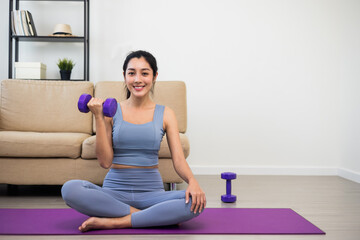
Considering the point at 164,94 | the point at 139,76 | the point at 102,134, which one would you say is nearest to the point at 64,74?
the point at 164,94

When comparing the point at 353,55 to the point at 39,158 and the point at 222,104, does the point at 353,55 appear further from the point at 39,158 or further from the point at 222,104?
the point at 39,158

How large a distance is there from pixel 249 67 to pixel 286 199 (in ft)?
5.31

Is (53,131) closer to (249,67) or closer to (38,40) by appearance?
(38,40)

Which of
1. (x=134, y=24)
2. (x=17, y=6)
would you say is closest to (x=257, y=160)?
(x=134, y=24)

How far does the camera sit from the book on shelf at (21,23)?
361 centimetres

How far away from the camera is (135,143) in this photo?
1914 mm

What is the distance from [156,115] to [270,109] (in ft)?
7.09

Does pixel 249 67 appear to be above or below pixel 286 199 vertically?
above

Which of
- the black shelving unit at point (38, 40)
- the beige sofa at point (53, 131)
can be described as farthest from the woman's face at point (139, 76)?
the black shelving unit at point (38, 40)

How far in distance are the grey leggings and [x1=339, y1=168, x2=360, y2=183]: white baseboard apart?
7.50 feet

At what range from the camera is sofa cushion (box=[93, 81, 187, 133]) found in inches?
129

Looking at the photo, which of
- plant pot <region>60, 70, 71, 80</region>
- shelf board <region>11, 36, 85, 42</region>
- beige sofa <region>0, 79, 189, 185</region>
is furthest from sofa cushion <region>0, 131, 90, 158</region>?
shelf board <region>11, 36, 85, 42</region>

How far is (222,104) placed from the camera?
3883mm

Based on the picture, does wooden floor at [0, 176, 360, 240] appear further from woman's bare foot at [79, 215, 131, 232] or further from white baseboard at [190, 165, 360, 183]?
white baseboard at [190, 165, 360, 183]
